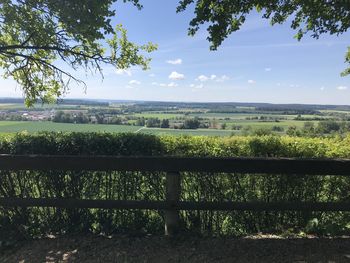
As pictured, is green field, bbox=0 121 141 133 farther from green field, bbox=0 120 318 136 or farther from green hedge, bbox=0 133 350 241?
green hedge, bbox=0 133 350 241

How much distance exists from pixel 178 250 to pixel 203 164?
44.3 inches

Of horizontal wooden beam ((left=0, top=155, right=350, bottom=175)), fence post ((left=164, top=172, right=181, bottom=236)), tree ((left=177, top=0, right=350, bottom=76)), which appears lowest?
fence post ((left=164, top=172, right=181, bottom=236))

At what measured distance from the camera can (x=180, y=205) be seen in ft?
16.0

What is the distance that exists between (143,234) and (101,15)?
160 inches

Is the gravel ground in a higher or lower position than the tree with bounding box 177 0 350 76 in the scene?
lower

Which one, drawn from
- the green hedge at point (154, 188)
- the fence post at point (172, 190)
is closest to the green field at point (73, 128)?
the green hedge at point (154, 188)

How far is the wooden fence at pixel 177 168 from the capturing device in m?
4.79

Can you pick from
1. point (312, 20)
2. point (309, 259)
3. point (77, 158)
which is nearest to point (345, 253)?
point (309, 259)

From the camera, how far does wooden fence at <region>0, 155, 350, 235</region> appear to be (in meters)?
4.79

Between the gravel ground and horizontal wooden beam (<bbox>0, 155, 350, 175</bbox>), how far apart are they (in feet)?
3.12

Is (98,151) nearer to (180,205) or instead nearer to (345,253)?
(180,205)

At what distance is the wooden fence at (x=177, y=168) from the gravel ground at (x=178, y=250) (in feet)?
1.55

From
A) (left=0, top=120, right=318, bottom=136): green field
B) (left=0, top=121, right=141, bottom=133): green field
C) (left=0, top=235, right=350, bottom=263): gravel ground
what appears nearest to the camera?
(left=0, top=235, right=350, bottom=263): gravel ground

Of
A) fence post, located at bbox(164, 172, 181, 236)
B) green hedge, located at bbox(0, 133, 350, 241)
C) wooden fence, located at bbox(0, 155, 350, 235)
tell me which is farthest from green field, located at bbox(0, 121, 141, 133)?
fence post, located at bbox(164, 172, 181, 236)
